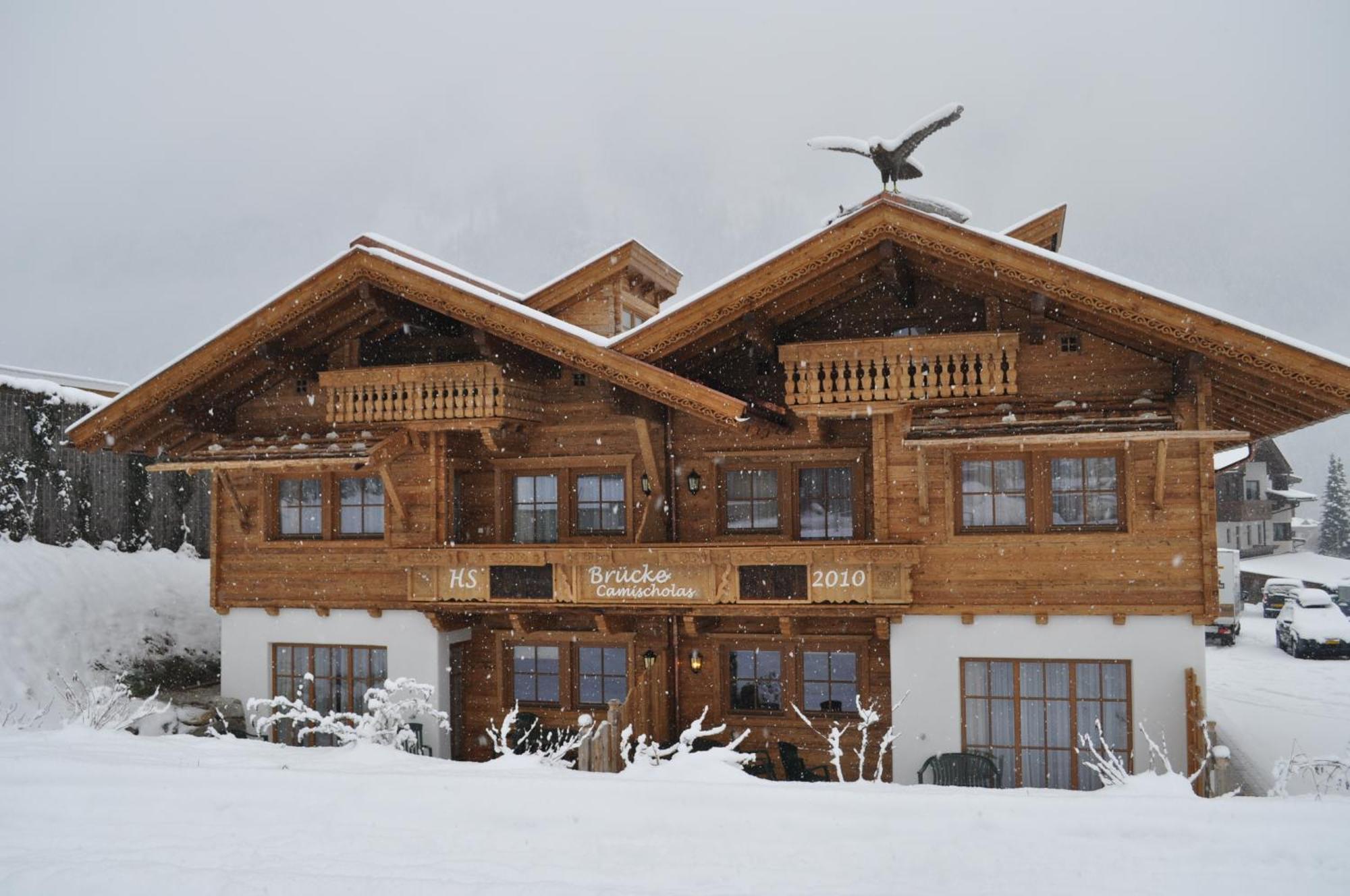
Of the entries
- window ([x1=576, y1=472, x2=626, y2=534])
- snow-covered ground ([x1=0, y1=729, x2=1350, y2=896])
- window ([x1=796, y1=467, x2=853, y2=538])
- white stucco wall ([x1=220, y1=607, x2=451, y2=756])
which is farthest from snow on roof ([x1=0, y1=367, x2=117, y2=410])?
window ([x1=796, y1=467, x2=853, y2=538])

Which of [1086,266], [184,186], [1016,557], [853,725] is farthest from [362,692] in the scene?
[184,186]

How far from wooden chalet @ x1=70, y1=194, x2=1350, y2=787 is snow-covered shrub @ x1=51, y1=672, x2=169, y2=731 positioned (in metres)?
1.58

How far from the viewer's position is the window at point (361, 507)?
14148 millimetres

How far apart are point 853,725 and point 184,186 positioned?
215 m

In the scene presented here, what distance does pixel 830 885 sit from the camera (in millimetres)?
6039

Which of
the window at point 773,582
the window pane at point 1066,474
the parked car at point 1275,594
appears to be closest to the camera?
the window pane at point 1066,474

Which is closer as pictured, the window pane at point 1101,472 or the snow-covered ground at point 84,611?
the window pane at point 1101,472

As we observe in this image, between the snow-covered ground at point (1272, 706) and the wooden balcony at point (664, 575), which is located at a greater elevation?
the wooden balcony at point (664, 575)

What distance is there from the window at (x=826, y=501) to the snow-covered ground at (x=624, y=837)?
16.6 feet

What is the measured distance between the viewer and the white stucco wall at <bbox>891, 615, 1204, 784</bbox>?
11.2m

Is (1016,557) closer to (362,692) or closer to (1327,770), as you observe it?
(1327,770)

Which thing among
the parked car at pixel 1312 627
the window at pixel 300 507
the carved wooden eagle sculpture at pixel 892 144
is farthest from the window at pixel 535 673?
the parked car at pixel 1312 627

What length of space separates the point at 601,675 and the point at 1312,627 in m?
21.6

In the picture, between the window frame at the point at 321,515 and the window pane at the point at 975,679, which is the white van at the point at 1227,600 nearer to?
the window pane at the point at 975,679
